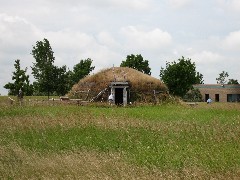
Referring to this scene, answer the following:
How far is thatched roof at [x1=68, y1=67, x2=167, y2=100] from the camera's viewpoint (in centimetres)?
4272

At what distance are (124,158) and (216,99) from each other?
76.2 metres

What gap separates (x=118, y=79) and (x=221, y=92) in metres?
44.1

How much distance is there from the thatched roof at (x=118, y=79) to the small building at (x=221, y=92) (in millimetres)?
40179

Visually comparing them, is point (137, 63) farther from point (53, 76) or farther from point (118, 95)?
point (118, 95)

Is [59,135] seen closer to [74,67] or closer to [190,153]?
[190,153]

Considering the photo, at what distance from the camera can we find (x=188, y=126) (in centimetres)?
Answer: 1584

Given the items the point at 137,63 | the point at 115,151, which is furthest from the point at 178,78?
the point at 115,151

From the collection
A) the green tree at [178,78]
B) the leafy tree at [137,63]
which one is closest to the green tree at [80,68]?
the leafy tree at [137,63]

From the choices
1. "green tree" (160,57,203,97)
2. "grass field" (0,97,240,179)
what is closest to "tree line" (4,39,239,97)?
"green tree" (160,57,203,97)

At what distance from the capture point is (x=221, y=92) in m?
81.2

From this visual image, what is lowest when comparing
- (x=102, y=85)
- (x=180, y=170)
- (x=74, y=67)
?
(x=180, y=170)

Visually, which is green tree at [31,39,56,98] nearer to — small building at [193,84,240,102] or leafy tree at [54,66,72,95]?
leafy tree at [54,66,72,95]

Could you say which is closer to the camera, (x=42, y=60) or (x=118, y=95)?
(x=118, y=95)

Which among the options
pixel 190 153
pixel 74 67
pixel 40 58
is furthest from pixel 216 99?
pixel 190 153
